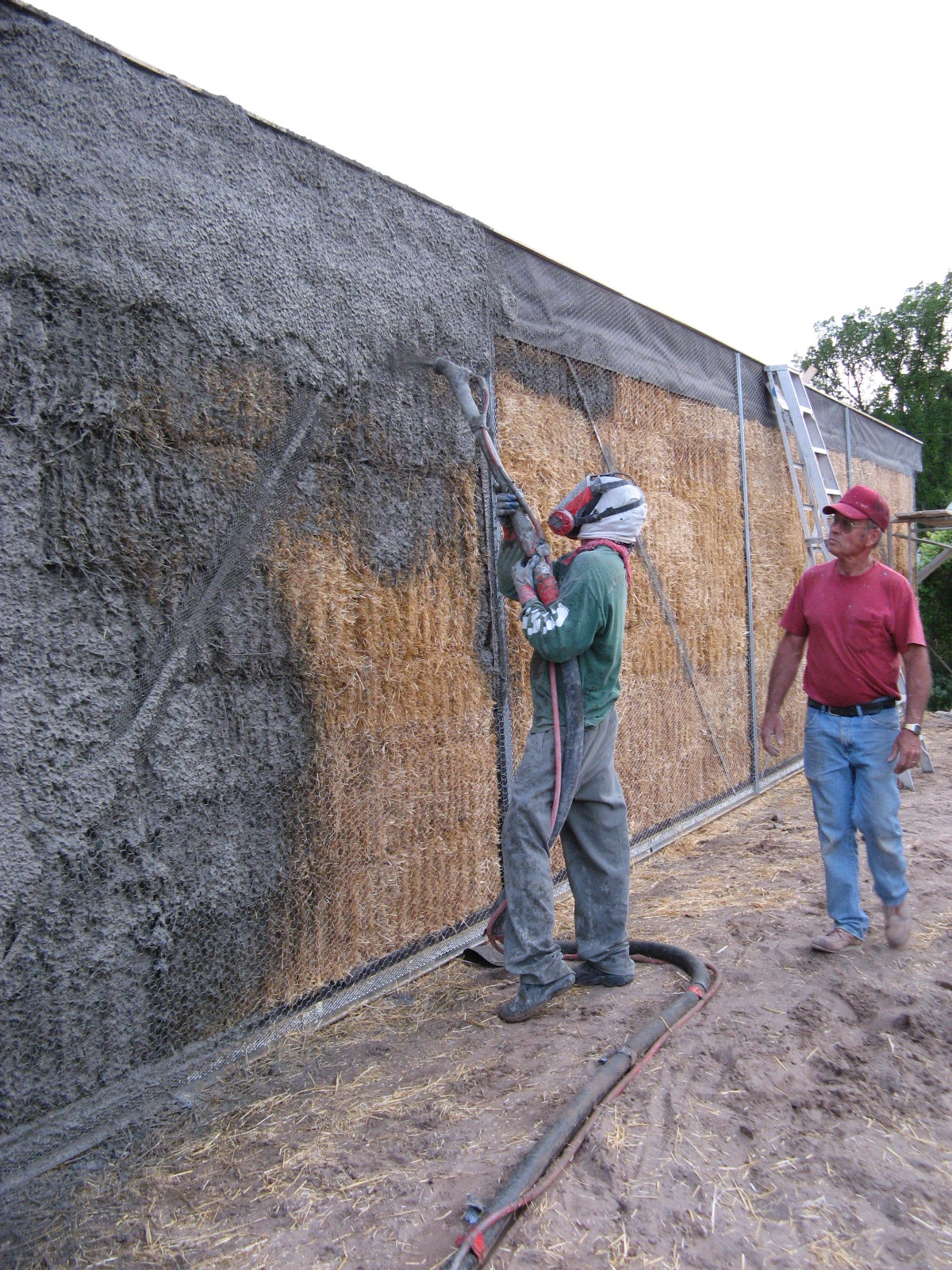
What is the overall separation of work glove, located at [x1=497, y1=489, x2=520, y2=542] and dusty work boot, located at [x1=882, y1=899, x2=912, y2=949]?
7.75 ft

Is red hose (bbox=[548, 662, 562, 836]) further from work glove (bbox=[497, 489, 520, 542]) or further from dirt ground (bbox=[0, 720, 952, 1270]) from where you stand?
dirt ground (bbox=[0, 720, 952, 1270])

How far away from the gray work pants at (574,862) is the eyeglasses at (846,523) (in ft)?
4.47

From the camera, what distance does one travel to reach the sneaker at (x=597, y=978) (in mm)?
3941

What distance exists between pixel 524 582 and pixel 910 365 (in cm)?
2033

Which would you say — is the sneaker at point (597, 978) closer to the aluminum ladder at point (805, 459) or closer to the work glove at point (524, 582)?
the work glove at point (524, 582)

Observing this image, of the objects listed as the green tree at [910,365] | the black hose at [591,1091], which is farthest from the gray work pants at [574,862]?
the green tree at [910,365]

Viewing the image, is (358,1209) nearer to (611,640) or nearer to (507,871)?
(507,871)

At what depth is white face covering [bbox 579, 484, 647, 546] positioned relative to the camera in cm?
386

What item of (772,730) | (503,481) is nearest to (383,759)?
(503,481)

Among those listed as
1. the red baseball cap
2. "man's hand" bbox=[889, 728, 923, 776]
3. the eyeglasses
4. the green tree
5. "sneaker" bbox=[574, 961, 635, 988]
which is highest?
the green tree

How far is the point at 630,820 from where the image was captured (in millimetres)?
5871

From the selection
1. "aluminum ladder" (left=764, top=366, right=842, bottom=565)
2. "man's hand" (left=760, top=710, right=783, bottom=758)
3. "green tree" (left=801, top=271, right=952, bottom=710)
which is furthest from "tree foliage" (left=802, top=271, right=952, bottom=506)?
"man's hand" (left=760, top=710, right=783, bottom=758)

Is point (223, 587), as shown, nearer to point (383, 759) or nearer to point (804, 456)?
point (383, 759)

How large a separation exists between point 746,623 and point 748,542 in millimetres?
662
